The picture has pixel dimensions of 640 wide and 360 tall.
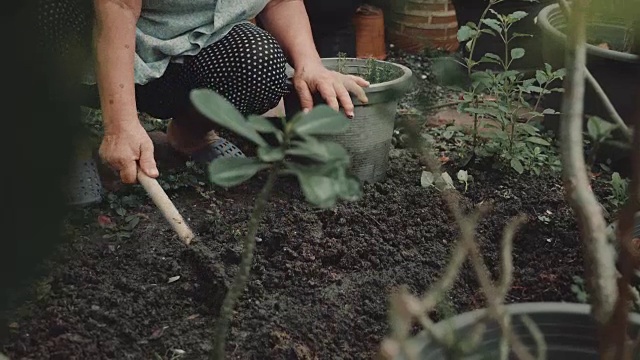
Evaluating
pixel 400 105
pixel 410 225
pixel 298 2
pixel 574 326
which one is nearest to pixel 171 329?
pixel 410 225

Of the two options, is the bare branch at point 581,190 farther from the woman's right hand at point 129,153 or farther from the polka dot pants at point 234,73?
the polka dot pants at point 234,73

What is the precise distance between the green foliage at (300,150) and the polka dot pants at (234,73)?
1323mm

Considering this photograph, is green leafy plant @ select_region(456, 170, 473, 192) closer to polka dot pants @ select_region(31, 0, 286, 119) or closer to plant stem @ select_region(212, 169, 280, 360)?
polka dot pants @ select_region(31, 0, 286, 119)

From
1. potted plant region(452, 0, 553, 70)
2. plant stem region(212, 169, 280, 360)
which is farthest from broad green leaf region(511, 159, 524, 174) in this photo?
plant stem region(212, 169, 280, 360)

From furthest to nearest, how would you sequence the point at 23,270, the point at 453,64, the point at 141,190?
the point at 141,190 → the point at 23,270 → the point at 453,64

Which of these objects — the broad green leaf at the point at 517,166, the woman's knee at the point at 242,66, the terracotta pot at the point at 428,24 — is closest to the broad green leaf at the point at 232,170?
the woman's knee at the point at 242,66

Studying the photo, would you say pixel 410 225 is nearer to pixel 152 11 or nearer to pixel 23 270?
pixel 152 11

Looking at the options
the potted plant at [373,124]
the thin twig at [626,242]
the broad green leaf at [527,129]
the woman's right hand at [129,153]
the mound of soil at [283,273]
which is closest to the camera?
the thin twig at [626,242]

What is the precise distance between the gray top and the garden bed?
0.39m

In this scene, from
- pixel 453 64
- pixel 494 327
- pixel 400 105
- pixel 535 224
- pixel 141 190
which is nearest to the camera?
pixel 453 64

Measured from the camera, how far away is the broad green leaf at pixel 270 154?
76 cm

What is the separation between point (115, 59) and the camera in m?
1.79

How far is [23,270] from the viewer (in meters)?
1.18

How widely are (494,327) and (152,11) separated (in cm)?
143
